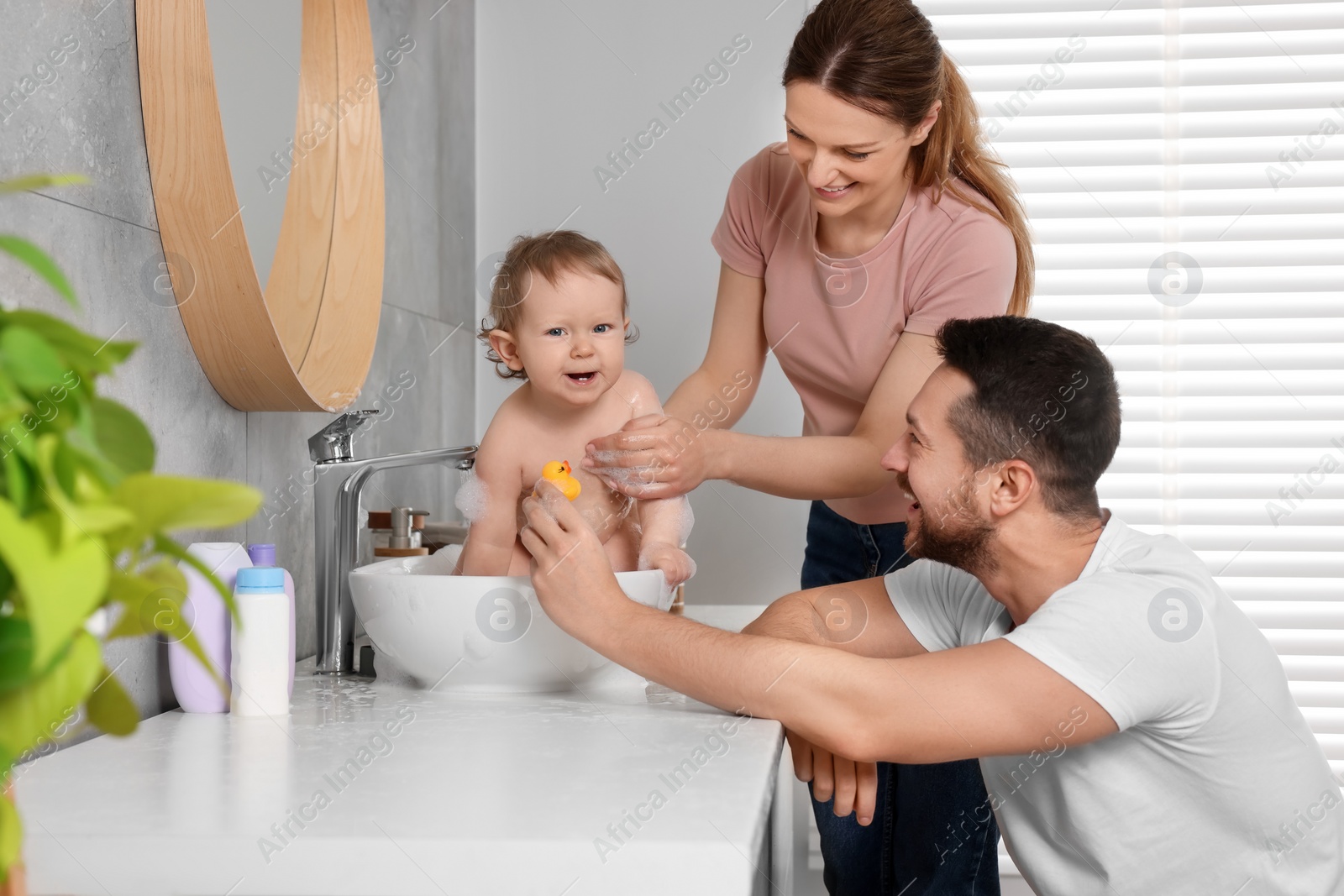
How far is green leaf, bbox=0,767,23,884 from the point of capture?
0.26 meters

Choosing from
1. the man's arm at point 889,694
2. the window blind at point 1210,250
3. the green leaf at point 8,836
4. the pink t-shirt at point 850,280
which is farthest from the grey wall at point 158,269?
the window blind at point 1210,250

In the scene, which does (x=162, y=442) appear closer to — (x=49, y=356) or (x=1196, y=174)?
(x=49, y=356)

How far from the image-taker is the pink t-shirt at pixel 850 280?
1345mm

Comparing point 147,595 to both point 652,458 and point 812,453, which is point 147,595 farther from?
point 812,453

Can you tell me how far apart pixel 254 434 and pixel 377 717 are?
1.43 feet

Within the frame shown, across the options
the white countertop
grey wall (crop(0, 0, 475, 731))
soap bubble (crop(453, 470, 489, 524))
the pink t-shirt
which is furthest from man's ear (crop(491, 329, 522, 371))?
the white countertop

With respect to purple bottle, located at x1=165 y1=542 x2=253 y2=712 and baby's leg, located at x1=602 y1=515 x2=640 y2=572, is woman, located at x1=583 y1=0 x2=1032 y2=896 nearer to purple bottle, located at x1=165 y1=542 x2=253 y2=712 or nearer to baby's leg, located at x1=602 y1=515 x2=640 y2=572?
baby's leg, located at x1=602 y1=515 x2=640 y2=572

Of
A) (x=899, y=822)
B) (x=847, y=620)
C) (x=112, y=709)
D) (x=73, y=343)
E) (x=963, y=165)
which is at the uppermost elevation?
(x=963, y=165)

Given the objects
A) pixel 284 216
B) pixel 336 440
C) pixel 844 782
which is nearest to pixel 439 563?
pixel 336 440

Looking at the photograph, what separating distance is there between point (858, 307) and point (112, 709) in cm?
126

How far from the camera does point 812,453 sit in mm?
1316

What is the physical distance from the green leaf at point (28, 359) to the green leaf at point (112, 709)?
9 cm

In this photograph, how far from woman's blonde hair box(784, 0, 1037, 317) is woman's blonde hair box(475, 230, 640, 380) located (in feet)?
1.04

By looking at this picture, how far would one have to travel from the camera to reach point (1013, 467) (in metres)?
1.05
